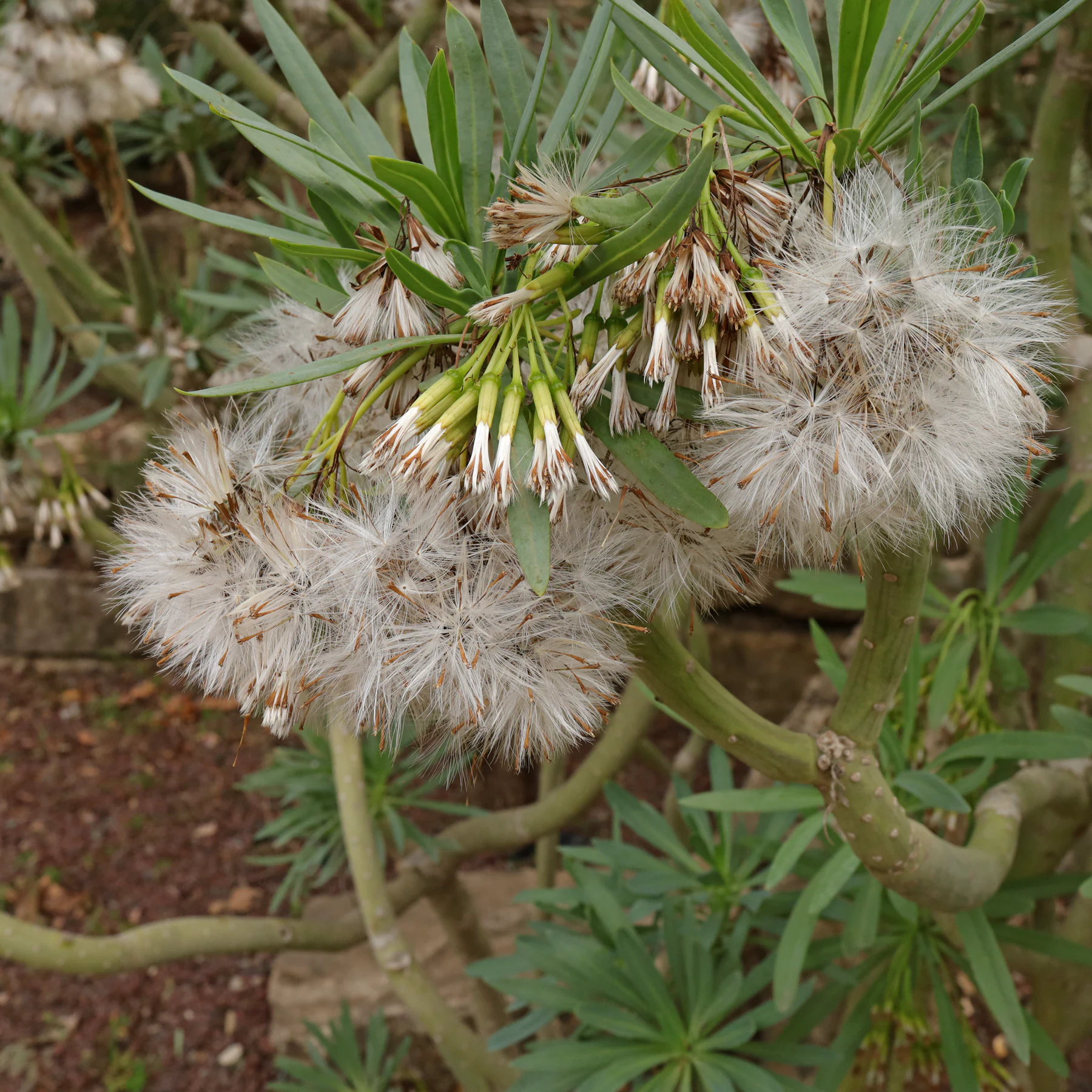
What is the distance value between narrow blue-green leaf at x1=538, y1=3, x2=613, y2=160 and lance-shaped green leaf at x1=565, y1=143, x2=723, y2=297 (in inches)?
5.3

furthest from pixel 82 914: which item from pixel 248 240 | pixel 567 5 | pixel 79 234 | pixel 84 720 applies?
pixel 567 5

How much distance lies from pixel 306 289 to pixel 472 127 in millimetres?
182

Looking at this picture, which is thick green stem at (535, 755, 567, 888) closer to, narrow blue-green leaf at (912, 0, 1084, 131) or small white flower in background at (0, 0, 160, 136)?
small white flower in background at (0, 0, 160, 136)

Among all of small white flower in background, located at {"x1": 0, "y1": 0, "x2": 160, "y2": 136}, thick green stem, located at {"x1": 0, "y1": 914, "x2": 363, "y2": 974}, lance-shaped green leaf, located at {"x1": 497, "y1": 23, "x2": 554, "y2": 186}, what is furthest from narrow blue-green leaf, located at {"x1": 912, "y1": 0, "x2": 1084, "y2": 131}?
small white flower in background, located at {"x1": 0, "y1": 0, "x2": 160, "y2": 136}

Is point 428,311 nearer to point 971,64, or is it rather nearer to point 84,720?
point 971,64

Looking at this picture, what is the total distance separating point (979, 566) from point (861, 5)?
211cm

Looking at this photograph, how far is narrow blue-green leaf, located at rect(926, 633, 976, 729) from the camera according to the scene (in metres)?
1.41

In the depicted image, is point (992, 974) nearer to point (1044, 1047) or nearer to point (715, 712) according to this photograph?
point (1044, 1047)

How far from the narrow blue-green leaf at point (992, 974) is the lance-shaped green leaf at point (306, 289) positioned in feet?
3.87

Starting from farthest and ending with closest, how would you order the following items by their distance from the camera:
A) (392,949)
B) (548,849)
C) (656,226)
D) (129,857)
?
1. (129,857)
2. (548,849)
3. (392,949)
4. (656,226)

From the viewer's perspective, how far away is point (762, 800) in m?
1.32

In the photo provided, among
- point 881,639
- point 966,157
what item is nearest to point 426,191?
point 966,157

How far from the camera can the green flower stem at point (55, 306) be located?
2178mm

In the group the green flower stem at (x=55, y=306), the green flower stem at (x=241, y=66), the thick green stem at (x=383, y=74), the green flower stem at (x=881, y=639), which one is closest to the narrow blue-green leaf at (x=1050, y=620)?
the green flower stem at (x=881, y=639)
